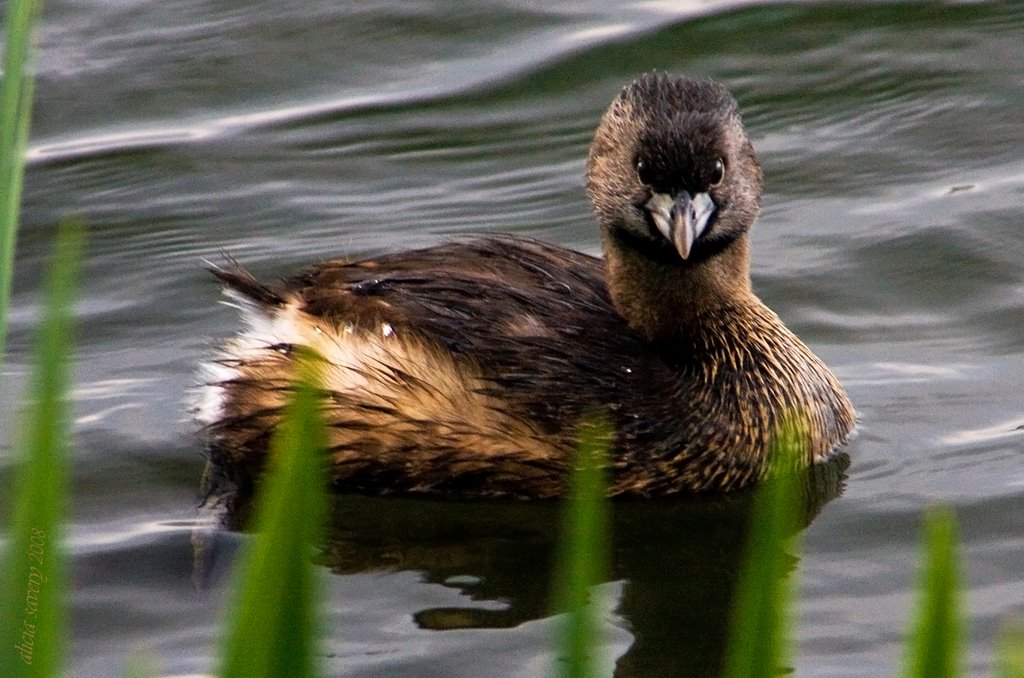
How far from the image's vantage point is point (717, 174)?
4.88 metres

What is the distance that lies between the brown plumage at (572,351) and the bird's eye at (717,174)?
0.01m

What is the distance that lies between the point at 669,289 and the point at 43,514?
3.67 meters

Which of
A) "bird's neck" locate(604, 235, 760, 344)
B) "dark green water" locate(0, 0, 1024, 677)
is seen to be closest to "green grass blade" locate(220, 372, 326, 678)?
"dark green water" locate(0, 0, 1024, 677)

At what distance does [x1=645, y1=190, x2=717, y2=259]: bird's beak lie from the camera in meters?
Answer: 4.79

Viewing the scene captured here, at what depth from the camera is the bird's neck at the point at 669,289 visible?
5.12 metres

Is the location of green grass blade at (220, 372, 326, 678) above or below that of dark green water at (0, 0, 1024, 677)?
below

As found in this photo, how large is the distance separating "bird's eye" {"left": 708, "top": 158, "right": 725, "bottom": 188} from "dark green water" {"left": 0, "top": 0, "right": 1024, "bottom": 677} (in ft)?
2.87

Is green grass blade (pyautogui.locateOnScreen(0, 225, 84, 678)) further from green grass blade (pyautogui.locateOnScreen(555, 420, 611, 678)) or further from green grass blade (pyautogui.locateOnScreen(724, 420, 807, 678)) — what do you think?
green grass blade (pyautogui.locateOnScreen(724, 420, 807, 678))

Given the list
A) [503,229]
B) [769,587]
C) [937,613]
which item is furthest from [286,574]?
[503,229]

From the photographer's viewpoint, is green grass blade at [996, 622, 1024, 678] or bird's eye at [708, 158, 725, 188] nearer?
green grass blade at [996, 622, 1024, 678]

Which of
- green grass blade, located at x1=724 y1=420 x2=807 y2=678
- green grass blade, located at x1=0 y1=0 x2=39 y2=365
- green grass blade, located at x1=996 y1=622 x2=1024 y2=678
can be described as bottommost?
green grass blade, located at x1=996 y1=622 x2=1024 y2=678

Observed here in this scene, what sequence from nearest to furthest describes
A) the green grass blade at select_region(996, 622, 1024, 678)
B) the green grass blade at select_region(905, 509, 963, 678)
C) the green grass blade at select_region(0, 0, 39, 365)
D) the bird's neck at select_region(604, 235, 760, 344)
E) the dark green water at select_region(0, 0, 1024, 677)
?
1. the green grass blade at select_region(905, 509, 963, 678)
2. the green grass blade at select_region(996, 622, 1024, 678)
3. the green grass blade at select_region(0, 0, 39, 365)
4. the dark green water at select_region(0, 0, 1024, 677)
5. the bird's neck at select_region(604, 235, 760, 344)

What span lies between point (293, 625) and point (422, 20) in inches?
274

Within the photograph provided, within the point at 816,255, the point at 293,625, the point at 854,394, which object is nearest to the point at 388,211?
the point at 816,255
